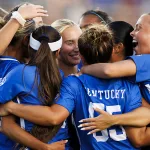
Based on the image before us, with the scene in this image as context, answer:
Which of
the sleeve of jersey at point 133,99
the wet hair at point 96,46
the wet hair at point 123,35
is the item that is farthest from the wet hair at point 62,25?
the sleeve of jersey at point 133,99

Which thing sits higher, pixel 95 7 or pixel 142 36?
pixel 142 36

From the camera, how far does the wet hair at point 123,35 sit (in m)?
3.08

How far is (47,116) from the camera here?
8.20 ft

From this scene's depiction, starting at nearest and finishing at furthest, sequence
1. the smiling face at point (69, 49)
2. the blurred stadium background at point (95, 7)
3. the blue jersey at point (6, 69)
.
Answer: the blue jersey at point (6, 69), the smiling face at point (69, 49), the blurred stadium background at point (95, 7)

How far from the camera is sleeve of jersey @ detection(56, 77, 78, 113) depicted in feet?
8.44

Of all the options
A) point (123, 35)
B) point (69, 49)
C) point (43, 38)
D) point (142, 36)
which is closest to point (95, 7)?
point (69, 49)

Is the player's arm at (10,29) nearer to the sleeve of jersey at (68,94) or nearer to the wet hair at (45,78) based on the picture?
the wet hair at (45,78)

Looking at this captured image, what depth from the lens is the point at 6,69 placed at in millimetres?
2846

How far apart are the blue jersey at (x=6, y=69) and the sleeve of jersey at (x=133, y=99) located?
2.53ft

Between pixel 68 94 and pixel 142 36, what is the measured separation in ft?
2.34

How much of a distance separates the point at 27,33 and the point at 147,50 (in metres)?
0.84

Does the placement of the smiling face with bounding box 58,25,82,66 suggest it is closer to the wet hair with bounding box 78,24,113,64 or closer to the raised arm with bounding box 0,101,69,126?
the wet hair with bounding box 78,24,113,64

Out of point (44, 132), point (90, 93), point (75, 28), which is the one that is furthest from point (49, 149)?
point (75, 28)

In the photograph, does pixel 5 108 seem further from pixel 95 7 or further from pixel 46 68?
pixel 95 7
